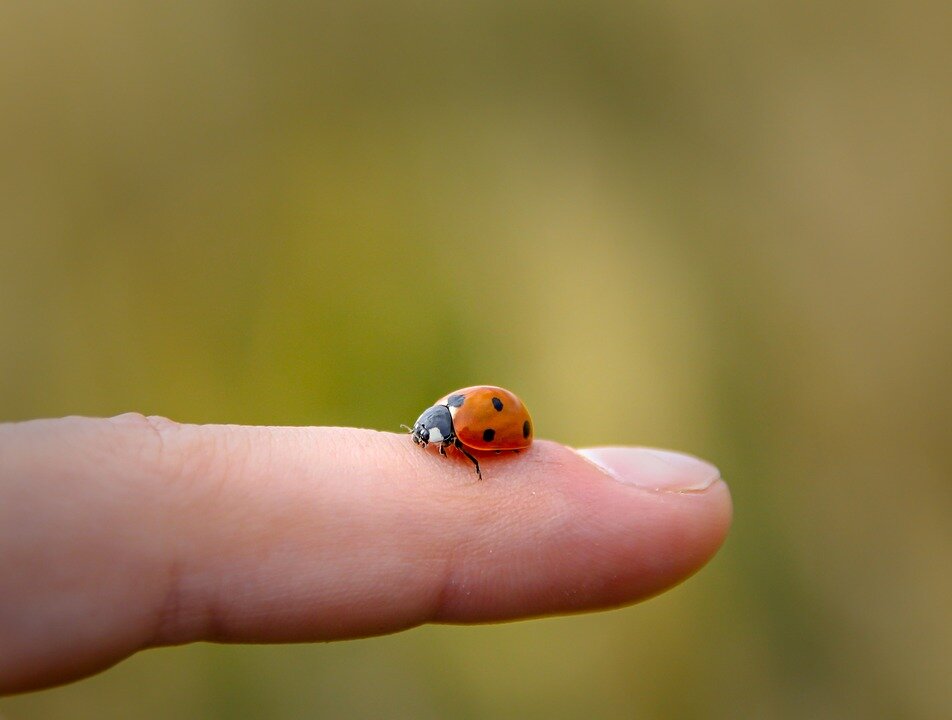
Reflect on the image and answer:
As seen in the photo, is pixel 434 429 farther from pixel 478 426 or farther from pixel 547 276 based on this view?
pixel 547 276

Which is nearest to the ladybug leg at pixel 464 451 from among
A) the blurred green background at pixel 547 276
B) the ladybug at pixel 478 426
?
the ladybug at pixel 478 426

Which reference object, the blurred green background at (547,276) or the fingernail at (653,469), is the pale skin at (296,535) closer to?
the fingernail at (653,469)

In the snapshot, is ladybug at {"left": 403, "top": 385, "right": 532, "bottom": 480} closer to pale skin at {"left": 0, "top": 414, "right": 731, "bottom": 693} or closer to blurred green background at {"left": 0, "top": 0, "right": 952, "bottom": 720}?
pale skin at {"left": 0, "top": 414, "right": 731, "bottom": 693}

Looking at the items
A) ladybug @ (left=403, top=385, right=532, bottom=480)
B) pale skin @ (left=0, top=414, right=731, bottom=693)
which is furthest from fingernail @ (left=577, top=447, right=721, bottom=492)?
ladybug @ (left=403, top=385, right=532, bottom=480)

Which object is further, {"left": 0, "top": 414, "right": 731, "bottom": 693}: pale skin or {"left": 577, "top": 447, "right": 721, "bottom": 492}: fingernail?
{"left": 577, "top": 447, "right": 721, "bottom": 492}: fingernail

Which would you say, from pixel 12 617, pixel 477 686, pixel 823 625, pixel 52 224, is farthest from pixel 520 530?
pixel 52 224

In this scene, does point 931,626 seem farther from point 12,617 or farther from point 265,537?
point 12,617

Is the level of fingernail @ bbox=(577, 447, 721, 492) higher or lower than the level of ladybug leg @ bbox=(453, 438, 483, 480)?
lower
